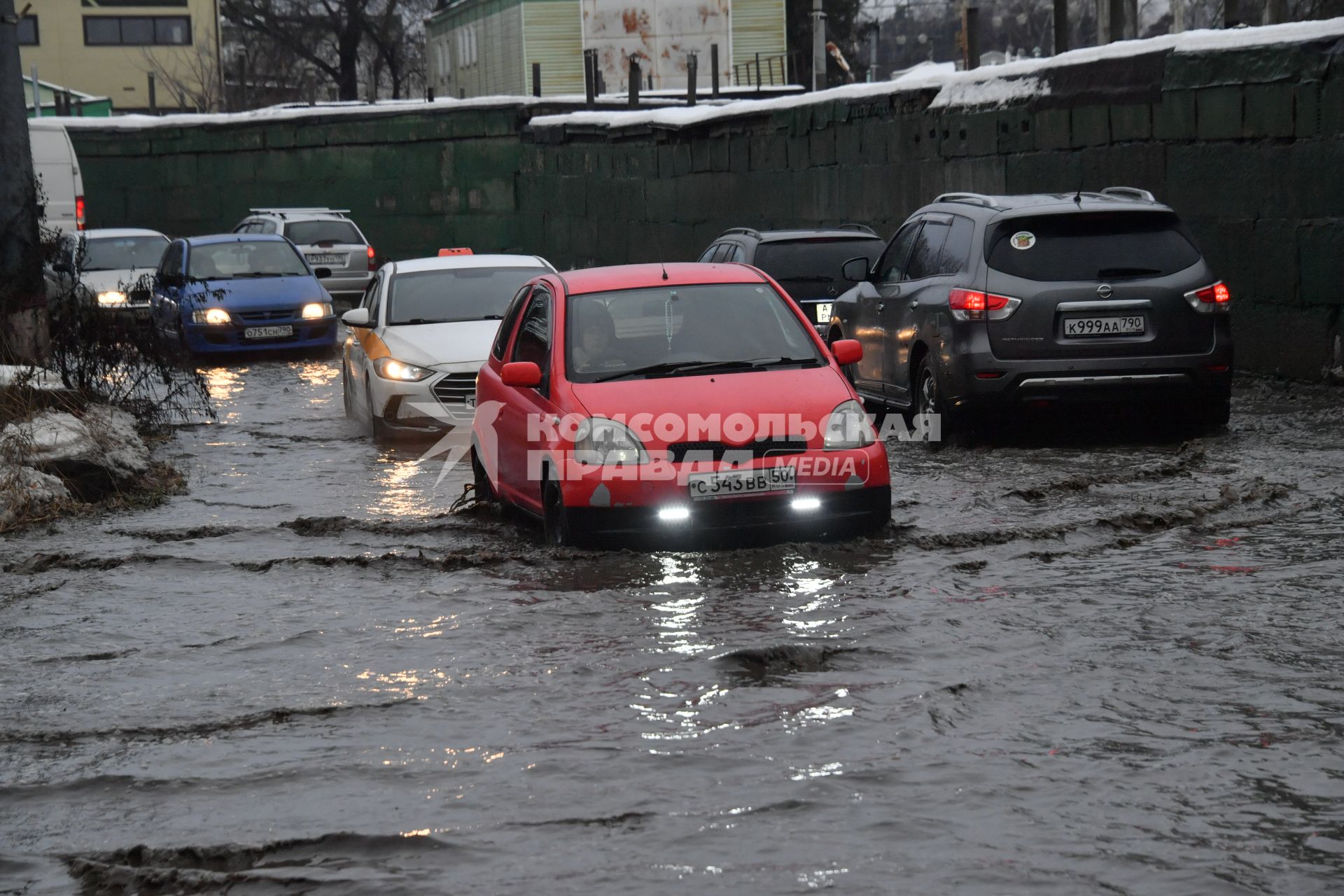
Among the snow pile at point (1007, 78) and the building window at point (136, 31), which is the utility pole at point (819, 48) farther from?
the building window at point (136, 31)

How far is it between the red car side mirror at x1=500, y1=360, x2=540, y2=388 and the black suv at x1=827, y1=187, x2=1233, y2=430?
3663 millimetres

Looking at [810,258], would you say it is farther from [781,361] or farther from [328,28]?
[328,28]

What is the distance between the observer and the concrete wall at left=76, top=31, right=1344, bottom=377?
1416 centimetres

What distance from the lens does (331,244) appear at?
102 feet

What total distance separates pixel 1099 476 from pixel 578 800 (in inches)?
249

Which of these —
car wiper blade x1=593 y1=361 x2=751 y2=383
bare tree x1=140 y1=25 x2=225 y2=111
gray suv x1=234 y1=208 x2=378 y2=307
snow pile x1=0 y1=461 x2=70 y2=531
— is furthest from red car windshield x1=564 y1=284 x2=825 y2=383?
bare tree x1=140 y1=25 x2=225 y2=111

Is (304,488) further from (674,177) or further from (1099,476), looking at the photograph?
(674,177)

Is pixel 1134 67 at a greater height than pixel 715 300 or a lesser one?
greater

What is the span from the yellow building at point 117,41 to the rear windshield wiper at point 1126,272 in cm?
7539

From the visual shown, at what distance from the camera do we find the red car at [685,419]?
8.46 m

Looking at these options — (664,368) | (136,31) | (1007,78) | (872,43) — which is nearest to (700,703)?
(664,368)

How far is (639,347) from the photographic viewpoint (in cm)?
931

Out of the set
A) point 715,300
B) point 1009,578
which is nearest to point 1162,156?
point 715,300

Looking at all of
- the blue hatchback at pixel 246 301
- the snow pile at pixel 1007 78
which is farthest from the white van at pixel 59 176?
the snow pile at pixel 1007 78
